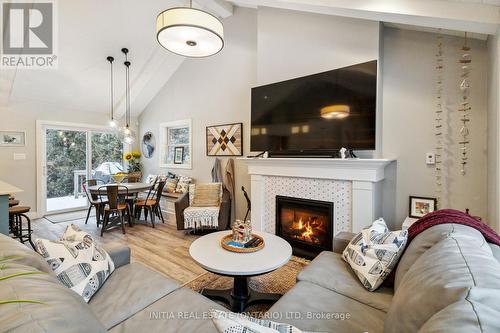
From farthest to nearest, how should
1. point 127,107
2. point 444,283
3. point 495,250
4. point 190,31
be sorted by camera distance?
point 127,107
point 190,31
point 495,250
point 444,283

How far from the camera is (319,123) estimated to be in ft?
9.49

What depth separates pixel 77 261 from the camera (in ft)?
4.53

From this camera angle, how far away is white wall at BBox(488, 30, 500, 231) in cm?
178

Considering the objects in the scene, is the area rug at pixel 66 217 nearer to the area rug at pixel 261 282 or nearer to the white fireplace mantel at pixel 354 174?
the area rug at pixel 261 282

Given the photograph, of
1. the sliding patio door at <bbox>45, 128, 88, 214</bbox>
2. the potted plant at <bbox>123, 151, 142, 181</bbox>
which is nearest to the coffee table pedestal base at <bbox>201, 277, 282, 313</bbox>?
the potted plant at <bbox>123, 151, 142, 181</bbox>

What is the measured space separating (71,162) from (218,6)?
4741 mm

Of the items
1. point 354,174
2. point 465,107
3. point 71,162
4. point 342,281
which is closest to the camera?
point 342,281

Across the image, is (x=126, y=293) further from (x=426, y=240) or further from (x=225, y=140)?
(x=225, y=140)

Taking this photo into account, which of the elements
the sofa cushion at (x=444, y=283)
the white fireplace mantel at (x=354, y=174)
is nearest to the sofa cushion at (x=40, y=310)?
the sofa cushion at (x=444, y=283)

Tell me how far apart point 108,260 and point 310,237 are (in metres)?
2.32

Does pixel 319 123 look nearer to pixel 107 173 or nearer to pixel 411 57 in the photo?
pixel 411 57

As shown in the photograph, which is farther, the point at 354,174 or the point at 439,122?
the point at 354,174

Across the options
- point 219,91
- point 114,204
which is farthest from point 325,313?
point 219,91

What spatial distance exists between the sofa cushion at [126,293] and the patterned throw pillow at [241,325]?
0.90 m
